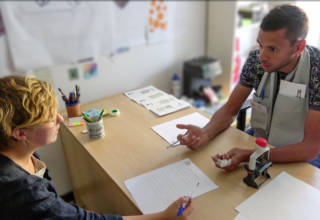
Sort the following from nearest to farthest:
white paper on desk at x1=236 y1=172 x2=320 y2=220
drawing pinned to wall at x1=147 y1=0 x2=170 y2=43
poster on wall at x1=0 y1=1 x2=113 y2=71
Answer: white paper on desk at x1=236 y1=172 x2=320 y2=220 < poster on wall at x1=0 y1=1 x2=113 y2=71 < drawing pinned to wall at x1=147 y1=0 x2=170 y2=43

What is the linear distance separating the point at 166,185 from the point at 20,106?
557 mm

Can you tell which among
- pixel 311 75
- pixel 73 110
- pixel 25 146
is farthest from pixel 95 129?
pixel 311 75

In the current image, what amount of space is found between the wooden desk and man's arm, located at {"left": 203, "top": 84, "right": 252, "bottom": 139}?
35mm

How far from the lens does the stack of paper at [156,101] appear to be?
5.12 feet

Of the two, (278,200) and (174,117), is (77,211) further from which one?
(174,117)

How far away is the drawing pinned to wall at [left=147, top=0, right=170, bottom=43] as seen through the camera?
7.18 ft

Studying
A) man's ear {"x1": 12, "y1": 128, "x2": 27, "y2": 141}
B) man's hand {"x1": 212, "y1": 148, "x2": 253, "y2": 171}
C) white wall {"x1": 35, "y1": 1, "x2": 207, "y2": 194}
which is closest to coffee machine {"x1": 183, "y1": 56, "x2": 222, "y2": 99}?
white wall {"x1": 35, "y1": 1, "x2": 207, "y2": 194}

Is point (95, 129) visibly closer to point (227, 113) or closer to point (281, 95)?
point (227, 113)

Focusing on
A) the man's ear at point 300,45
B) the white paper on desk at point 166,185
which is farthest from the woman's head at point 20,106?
the man's ear at point 300,45

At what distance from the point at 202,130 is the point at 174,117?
26 centimetres

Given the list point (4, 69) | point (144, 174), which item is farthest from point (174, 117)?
point (4, 69)

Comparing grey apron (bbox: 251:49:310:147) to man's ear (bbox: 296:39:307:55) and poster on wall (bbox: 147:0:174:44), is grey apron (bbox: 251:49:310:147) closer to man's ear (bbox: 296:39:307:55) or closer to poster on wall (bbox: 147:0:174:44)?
man's ear (bbox: 296:39:307:55)

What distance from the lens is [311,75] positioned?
116cm

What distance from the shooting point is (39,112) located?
0.77 meters
